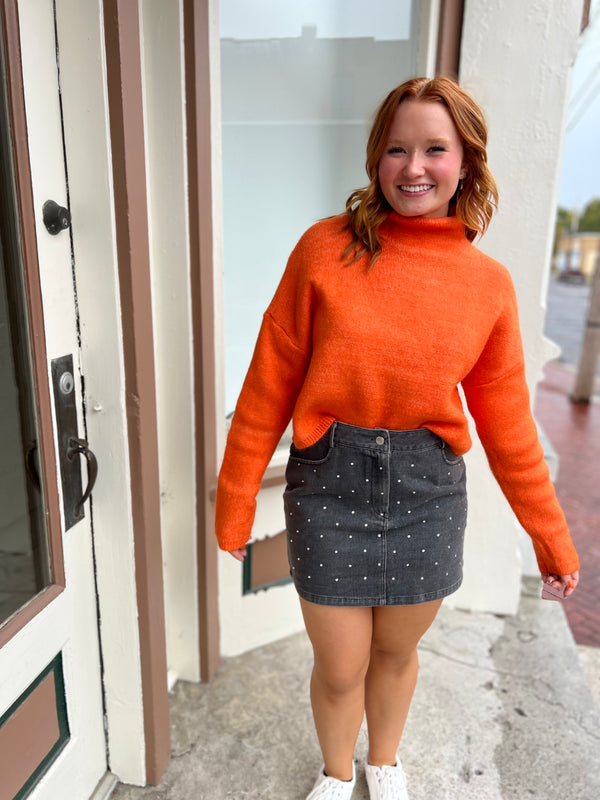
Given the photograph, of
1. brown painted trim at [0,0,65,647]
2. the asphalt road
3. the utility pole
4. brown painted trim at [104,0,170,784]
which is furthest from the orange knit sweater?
the asphalt road

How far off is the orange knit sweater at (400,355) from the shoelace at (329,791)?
926 millimetres

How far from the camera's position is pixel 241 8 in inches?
86.7

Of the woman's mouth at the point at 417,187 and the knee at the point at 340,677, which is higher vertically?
the woman's mouth at the point at 417,187

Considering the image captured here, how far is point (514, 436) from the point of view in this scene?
1621 mm

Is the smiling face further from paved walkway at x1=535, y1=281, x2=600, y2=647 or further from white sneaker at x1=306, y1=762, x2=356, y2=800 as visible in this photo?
paved walkway at x1=535, y1=281, x2=600, y2=647

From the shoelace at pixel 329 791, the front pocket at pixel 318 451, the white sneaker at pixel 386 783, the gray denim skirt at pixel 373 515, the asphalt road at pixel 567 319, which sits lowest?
the asphalt road at pixel 567 319

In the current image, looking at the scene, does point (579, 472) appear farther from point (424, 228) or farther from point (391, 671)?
point (424, 228)

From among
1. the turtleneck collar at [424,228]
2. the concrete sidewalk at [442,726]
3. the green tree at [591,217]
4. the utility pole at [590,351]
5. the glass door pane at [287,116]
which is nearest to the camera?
the turtleneck collar at [424,228]

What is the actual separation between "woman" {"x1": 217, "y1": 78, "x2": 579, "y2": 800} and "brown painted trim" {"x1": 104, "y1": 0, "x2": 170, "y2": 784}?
283 millimetres

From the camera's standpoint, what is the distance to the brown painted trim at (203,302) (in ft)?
6.25

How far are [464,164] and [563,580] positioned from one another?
1068 mm

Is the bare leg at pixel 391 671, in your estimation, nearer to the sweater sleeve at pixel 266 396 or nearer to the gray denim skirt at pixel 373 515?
the gray denim skirt at pixel 373 515

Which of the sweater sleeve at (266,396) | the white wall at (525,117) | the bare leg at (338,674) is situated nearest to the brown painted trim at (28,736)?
the sweater sleeve at (266,396)

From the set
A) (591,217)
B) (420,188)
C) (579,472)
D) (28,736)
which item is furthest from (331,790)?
(591,217)
